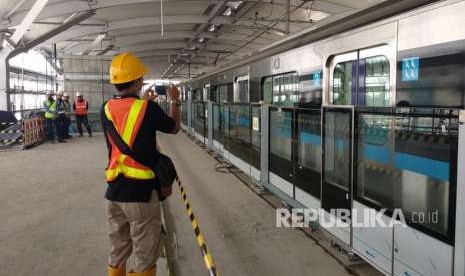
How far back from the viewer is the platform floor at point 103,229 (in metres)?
3.74

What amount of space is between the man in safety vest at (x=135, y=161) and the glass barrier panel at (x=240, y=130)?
13.7 ft

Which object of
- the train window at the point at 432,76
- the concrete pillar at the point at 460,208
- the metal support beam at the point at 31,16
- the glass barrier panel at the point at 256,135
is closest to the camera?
the concrete pillar at the point at 460,208

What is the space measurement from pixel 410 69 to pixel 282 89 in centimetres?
274

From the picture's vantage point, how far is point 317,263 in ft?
12.4

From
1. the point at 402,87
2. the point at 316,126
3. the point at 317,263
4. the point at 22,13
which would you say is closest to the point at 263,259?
the point at 317,263

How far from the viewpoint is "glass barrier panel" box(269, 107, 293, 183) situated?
5.12 meters

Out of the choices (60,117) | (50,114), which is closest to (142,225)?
(50,114)

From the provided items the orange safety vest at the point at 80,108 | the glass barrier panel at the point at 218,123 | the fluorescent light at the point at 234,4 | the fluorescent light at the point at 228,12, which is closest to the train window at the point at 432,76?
the glass barrier panel at the point at 218,123

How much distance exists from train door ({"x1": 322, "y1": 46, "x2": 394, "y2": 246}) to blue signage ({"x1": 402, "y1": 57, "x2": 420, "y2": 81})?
0.64ft

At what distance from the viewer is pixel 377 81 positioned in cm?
322

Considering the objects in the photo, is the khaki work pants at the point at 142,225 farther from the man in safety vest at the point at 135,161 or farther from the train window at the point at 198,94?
the train window at the point at 198,94

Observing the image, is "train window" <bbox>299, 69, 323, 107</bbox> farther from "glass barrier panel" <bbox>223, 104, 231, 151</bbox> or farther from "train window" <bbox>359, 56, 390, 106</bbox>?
"glass barrier panel" <bbox>223, 104, 231, 151</bbox>

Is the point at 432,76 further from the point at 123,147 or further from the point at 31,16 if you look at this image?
the point at 31,16

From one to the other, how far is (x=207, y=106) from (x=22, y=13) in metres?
5.93
